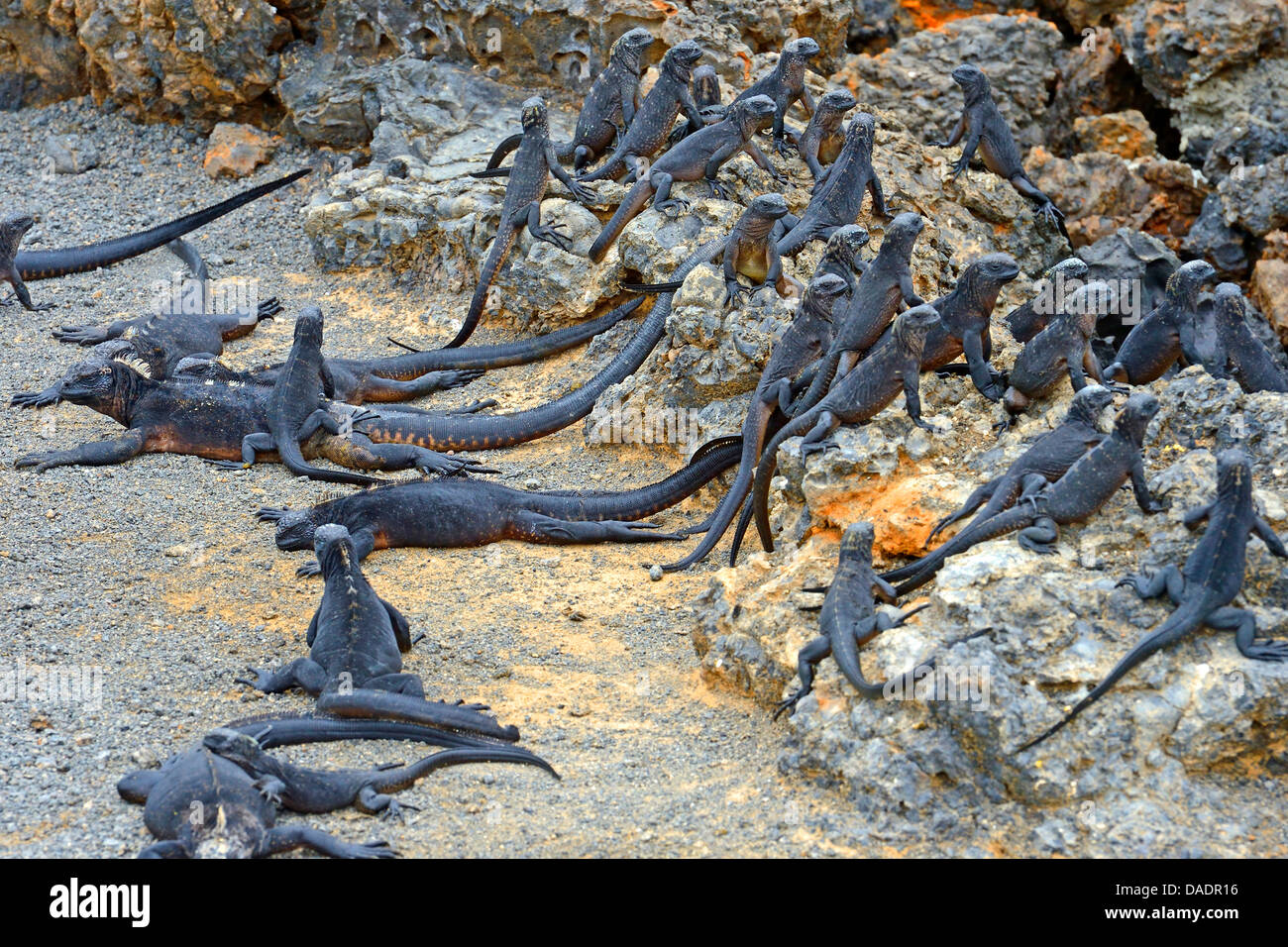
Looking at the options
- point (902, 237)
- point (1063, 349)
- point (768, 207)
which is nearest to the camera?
point (1063, 349)

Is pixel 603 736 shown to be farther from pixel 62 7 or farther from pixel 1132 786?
pixel 62 7

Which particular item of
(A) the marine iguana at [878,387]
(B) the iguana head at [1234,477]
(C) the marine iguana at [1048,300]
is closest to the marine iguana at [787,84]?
(C) the marine iguana at [1048,300]

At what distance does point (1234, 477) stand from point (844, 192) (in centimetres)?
432

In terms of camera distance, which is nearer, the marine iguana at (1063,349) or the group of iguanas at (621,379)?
the group of iguanas at (621,379)

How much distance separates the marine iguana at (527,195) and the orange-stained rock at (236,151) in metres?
4.30

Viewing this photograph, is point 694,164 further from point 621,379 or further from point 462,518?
point 462,518

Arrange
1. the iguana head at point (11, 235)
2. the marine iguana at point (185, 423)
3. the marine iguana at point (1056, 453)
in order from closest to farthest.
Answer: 1. the marine iguana at point (1056, 453)
2. the marine iguana at point (185, 423)
3. the iguana head at point (11, 235)

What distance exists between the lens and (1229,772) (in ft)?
15.8

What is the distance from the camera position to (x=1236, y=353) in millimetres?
6973

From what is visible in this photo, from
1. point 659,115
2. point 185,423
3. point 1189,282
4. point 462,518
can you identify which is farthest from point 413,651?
point 659,115

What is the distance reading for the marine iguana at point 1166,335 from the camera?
7.09 metres

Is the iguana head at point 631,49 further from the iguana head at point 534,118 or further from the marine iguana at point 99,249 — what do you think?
the marine iguana at point 99,249

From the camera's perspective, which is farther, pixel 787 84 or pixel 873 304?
pixel 787 84

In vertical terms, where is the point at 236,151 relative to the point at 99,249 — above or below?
above
